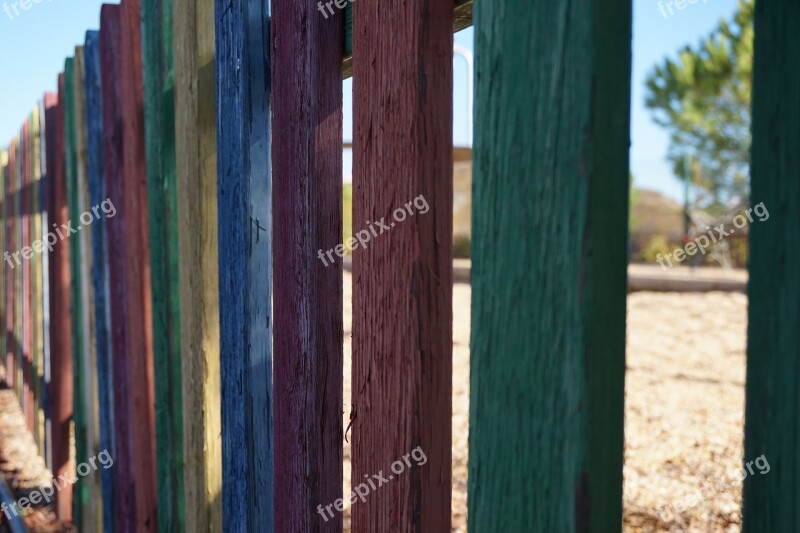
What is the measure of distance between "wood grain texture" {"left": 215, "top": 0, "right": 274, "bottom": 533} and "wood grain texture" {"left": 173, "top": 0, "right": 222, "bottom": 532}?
144 mm

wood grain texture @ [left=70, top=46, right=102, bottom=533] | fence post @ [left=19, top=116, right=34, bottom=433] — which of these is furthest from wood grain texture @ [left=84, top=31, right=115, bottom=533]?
fence post @ [left=19, top=116, right=34, bottom=433]

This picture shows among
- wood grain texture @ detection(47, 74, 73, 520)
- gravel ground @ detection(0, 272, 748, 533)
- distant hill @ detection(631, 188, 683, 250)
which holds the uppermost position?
distant hill @ detection(631, 188, 683, 250)

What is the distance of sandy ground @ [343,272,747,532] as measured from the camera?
332 centimetres

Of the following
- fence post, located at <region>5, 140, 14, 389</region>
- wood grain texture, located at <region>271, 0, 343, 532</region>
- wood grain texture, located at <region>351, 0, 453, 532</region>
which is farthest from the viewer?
fence post, located at <region>5, 140, 14, 389</region>

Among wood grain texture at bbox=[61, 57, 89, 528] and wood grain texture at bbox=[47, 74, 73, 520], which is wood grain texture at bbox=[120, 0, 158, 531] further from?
wood grain texture at bbox=[47, 74, 73, 520]

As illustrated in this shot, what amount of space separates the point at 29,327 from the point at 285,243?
194 inches

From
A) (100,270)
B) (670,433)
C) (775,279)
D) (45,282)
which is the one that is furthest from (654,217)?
(775,279)

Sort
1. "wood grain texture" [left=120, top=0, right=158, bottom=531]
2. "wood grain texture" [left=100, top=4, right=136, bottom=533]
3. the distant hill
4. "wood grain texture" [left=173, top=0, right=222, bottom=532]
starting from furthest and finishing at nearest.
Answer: the distant hill → "wood grain texture" [left=100, top=4, right=136, bottom=533] → "wood grain texture" [left=120, top=0, right=158, bottom=531] → "wood grain texture" [left=173, top=0, right=222, bottom=532]

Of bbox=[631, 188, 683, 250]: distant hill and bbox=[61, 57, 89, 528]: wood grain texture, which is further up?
bbox=[631, 188, 683, 250]: distant hill

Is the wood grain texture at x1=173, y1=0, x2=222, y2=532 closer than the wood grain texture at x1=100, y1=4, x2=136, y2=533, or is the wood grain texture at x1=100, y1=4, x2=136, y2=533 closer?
the wood grain texture at x1=173, y1=0, x2=222, y2=532

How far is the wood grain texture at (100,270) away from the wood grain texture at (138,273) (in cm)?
38

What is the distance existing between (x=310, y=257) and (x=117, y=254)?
1.46 meters

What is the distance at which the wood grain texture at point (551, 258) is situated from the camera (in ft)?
2.39

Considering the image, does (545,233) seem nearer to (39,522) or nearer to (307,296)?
(307,296)
